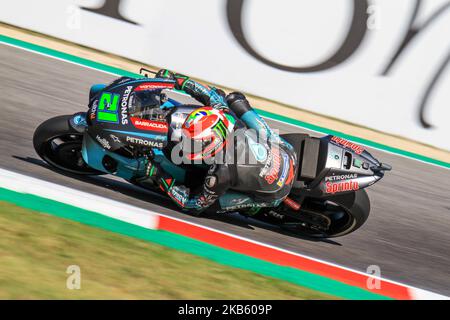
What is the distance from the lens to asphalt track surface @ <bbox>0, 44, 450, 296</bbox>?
22.0 feet

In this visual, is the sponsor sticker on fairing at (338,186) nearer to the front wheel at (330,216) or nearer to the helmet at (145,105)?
the front wheel at (330,216)

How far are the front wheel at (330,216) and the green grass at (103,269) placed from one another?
0.99m

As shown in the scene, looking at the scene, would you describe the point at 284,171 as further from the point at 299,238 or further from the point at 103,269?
the point at 103,269

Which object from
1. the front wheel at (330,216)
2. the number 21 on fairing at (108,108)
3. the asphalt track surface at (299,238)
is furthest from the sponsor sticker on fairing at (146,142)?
the front wheel at (330,216)

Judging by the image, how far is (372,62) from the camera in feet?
34.3

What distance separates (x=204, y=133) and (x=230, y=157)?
0.40m

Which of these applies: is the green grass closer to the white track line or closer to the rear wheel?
the white track line

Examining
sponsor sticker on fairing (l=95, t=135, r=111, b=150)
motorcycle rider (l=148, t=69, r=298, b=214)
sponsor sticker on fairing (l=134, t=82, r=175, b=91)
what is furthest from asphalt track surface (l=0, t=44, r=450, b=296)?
sponsor sticker on fairing (l=134, t=82, r=175, b=91)

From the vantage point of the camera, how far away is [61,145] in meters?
6.56

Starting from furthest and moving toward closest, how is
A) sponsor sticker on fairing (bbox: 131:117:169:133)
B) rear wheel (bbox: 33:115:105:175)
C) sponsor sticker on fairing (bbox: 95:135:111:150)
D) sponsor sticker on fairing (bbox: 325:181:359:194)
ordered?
rear wheel (bbox: 33:115:105:175) < sponsor sticker on fairing (bbox: 325:181:359:194) < sponsor sticker on fairing (bbox: 95:135:111:150) < sponsor sticker on fairing (bbox: 131:117:169:133)

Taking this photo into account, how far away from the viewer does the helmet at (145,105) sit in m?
6.06

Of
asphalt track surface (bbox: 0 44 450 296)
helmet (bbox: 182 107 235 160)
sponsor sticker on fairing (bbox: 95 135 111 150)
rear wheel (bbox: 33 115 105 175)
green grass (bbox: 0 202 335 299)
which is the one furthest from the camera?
asphalt track surface (bbox: 0 44 450 296)

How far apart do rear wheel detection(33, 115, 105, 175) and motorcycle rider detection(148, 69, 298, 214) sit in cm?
86
